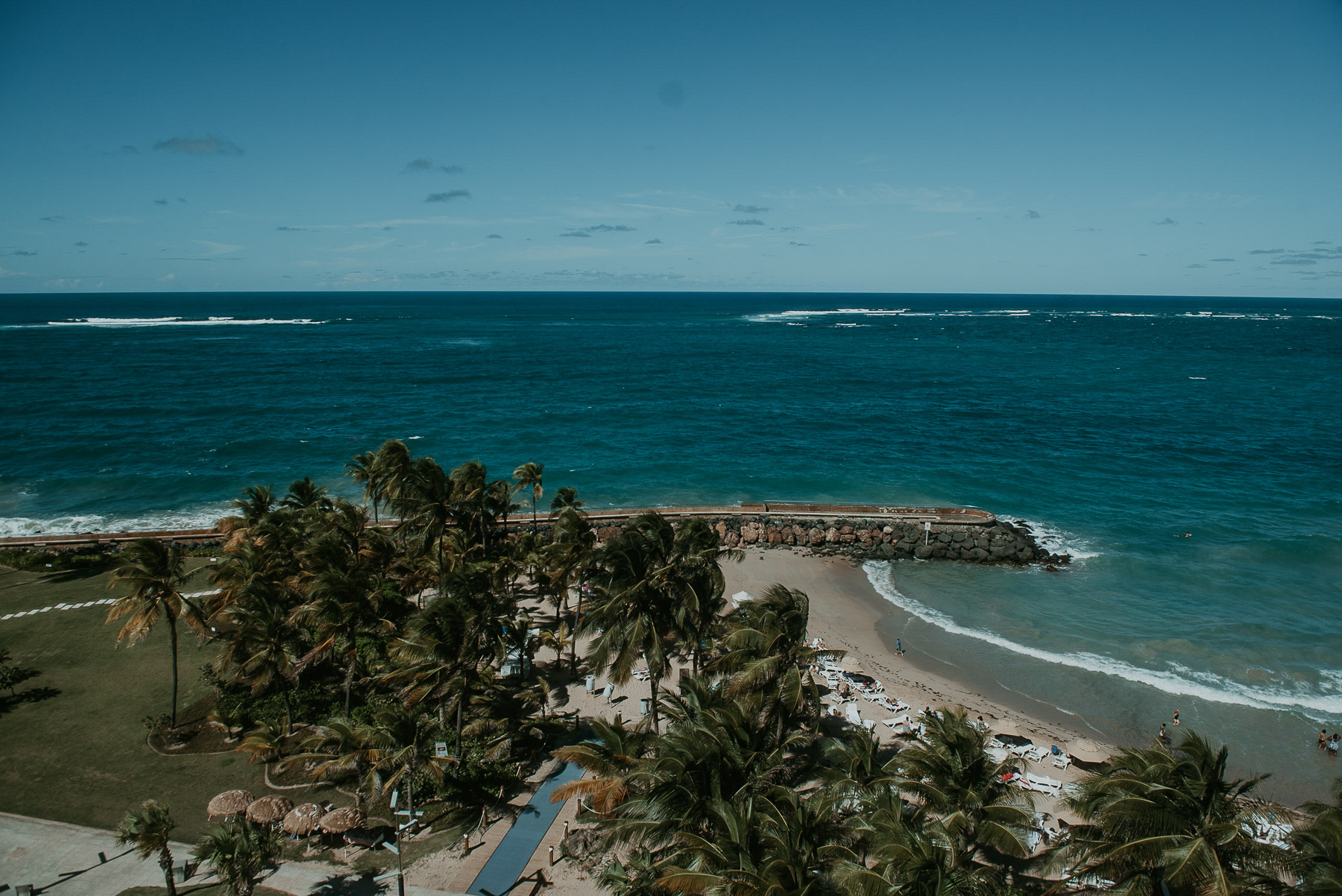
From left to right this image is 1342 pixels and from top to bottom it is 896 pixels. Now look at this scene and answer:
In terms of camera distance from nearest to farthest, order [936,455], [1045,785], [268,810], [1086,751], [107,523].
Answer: [268,810]
[1045,785]
[1086,751]
[107,523]
[936,455]

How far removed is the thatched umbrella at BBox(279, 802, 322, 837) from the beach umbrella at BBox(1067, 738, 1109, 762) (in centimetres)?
2418

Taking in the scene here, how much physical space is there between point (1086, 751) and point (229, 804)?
2762 centimetres

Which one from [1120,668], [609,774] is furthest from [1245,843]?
[1120,668]

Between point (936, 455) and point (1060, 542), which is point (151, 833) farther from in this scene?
point (936, 455)

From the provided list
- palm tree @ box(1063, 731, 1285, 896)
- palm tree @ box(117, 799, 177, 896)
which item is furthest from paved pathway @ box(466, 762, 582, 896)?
palm tree @ box(1063, 731, 1285, 896)

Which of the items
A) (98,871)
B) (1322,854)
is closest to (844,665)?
(1322,854)

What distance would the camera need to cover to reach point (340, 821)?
1872 centimetres

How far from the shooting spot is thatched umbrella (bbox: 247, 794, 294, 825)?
1881 cm

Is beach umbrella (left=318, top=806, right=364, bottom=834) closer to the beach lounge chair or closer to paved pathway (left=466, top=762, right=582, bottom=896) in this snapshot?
paved pathway (left=466, top=762, right=582, bottom=896)

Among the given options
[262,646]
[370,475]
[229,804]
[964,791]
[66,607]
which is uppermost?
[370,475]

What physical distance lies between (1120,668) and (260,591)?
34.3 meters

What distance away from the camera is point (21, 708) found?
954 inches

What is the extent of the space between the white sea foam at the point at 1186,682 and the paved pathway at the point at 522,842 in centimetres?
2188

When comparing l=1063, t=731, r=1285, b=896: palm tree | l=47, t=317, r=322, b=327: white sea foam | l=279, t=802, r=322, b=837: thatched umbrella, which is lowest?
l=279, t=802, r=322, b=837: thatched umbrella
